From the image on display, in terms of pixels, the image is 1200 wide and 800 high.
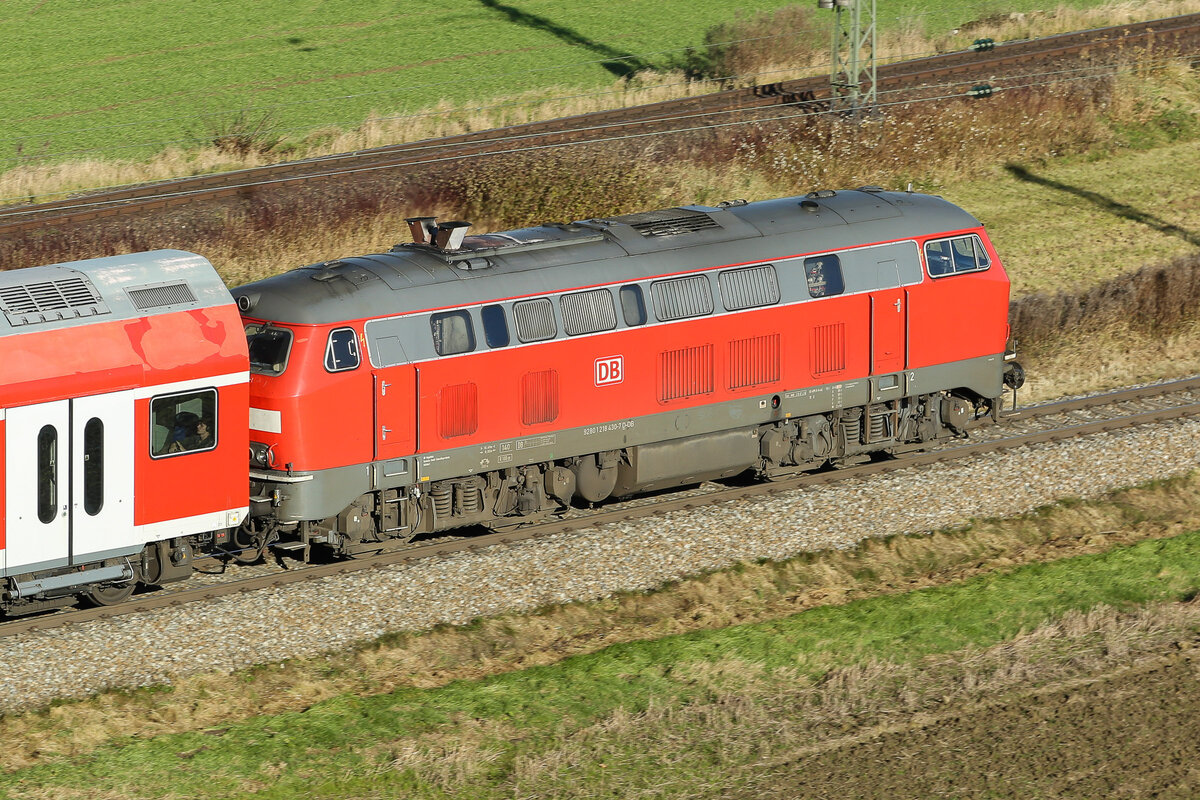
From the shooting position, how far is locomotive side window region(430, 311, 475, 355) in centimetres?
2056

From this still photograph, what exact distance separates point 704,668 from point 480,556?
3.98m

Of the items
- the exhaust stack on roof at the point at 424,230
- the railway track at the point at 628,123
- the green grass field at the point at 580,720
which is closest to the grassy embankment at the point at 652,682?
the green grass field at the point at 580,720

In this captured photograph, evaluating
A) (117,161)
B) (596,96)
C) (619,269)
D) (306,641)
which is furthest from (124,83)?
(306,641)

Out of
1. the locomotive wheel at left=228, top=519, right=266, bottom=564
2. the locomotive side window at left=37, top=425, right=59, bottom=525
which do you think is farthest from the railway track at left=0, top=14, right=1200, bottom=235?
the locomotive side window at left=37, top=425, right=59, bottom=525

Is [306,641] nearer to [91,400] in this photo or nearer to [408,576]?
[408,576]

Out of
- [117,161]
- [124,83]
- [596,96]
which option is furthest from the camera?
[124,83]

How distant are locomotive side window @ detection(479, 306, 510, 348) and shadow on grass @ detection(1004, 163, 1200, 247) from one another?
2165 centimetres

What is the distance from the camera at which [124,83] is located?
49281mm

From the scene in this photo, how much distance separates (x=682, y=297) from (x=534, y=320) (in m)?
2.32

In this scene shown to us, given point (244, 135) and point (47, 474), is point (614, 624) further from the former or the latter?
point (244, 135)

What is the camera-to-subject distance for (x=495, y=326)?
825 inches

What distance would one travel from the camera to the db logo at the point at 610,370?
71.6 feet

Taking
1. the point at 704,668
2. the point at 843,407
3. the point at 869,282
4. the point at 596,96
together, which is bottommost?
the point at 704,668

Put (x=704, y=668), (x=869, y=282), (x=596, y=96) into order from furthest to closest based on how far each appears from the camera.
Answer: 1. (x=596, y=96)
2. (x=869, y=282)
3. (x=704, y=668)
